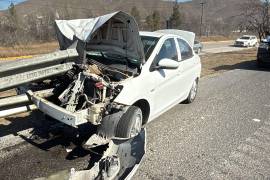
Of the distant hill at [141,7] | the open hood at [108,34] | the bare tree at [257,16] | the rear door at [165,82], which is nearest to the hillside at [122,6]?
the distant hill at [141,7]

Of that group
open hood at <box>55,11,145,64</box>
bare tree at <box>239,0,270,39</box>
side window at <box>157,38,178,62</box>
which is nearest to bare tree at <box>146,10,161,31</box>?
bare tree at <box>239,0,270,39</box>

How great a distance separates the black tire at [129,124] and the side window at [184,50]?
2491 millimetres

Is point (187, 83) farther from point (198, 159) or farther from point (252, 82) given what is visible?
point (252, 82)

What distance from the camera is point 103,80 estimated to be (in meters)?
4.70

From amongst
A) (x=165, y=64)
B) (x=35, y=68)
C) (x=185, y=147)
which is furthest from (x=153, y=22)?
(x=35, y=68)

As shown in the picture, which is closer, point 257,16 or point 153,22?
point 257,16

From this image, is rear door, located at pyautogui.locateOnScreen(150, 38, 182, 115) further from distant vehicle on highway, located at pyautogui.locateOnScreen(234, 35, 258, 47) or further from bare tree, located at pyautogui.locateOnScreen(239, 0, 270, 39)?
distant vehicle on highway, located at pyautogui.locateOnScreen(234, 35, 258, 47)

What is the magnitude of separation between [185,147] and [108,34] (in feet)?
7.46

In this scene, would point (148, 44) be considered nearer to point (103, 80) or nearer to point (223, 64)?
point (103, 80)

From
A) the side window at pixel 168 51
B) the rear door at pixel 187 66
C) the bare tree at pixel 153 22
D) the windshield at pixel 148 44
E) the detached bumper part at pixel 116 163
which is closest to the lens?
the detached bumper part at pixel 116 163

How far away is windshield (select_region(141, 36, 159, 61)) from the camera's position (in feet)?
18.2

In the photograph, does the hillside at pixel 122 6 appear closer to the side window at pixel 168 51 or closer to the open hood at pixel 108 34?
the side window at pixel 168 51

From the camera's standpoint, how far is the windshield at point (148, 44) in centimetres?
553

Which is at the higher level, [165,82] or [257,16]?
[257,16]
